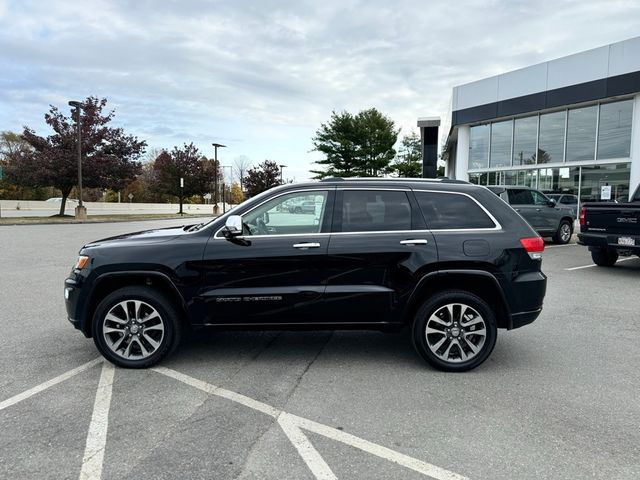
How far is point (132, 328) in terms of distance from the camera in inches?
173

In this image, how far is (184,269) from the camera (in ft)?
14.2

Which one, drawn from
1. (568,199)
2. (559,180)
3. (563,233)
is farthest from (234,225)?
(559,180)

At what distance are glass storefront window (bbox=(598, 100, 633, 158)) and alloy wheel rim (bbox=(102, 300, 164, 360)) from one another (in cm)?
2075

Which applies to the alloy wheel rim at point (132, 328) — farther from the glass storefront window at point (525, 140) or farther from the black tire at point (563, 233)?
the glass storefront window at point (525, 140)

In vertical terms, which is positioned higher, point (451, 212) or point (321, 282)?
point (451, 212)

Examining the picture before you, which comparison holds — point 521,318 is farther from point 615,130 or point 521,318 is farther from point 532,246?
point 615,130

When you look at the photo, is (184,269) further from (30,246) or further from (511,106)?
(511,106)

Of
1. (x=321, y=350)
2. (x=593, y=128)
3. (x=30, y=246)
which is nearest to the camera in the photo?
(x=321, y=350)

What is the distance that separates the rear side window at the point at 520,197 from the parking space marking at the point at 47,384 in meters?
12.3

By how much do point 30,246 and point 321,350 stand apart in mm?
13146

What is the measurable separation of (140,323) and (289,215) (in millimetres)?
1721

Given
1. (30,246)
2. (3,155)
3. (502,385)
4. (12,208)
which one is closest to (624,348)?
(502,385)

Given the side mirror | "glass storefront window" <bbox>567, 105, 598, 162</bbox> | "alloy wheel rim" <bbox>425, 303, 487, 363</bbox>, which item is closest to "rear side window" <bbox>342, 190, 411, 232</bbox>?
"alloy wheel rim" <bbox>425, 303, 487, 363</bbox>

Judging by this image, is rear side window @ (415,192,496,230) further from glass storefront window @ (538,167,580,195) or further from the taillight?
glass storefront window @ (538,167,580,195)
